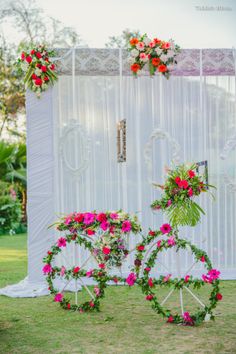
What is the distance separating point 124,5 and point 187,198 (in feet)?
38.8

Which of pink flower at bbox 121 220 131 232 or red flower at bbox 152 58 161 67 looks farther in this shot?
red flower at bbox 152 58 161 67

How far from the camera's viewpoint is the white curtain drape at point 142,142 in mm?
6938

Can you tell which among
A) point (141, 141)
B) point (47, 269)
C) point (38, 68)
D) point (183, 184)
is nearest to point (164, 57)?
point (141, 141)

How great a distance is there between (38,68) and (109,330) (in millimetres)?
3035

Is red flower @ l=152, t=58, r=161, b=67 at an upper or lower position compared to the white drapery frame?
upper

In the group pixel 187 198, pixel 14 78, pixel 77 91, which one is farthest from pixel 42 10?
pixel 187 198

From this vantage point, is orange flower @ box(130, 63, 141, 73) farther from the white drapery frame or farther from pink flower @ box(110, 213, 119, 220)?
pink flower @ box(110, 213, 119, 220)

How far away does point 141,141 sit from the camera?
7023 mm

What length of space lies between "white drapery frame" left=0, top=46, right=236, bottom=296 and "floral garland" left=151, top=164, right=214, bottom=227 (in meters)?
1.75

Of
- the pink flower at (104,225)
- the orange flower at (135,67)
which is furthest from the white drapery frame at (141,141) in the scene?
the pink flower at (104,225)

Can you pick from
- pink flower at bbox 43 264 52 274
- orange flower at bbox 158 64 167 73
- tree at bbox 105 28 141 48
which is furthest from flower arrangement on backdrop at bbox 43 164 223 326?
tree at bbox 105 28 141 48

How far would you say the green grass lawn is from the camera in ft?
13.8

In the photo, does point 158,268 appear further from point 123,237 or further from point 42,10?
point 42,10

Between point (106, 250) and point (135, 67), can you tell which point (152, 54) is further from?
point (106, 250)
